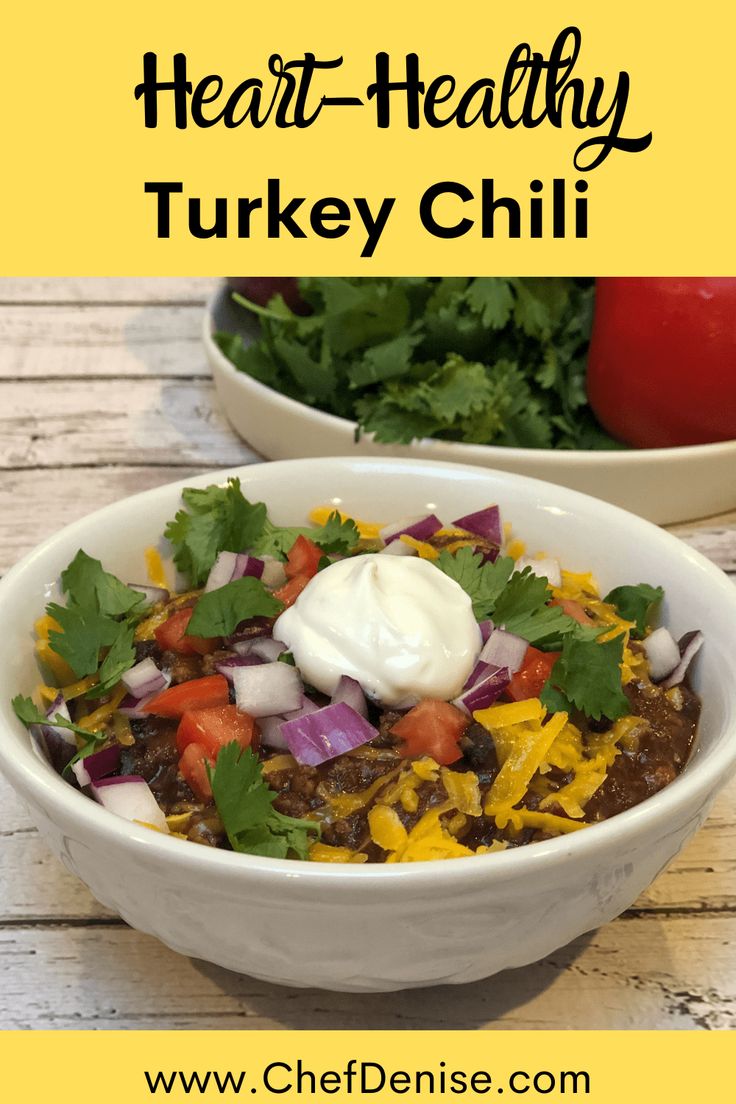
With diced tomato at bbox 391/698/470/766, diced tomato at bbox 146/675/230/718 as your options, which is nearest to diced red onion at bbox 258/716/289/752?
diced tomato at bbox 146/675/230/718

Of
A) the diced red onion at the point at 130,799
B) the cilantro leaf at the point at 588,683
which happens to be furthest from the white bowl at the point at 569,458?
the diced red onion at the point at 130,799

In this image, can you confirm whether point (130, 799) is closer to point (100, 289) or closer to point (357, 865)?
point (357, 865)

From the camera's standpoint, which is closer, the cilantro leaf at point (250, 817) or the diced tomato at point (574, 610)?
the cilantro leaf at point (250, 817)

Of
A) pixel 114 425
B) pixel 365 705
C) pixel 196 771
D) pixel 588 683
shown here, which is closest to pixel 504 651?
pixel 588 683

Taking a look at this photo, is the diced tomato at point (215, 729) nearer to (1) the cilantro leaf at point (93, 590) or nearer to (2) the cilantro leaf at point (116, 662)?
(2) the cilantro leaf at point (116, 662)

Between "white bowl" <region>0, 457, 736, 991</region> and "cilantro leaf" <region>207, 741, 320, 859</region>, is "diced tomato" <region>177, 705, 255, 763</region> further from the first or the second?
"white bowl" <region>0, 457, 736, 991</region>

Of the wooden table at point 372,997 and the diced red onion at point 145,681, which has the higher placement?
the diced red onion at point 145,681

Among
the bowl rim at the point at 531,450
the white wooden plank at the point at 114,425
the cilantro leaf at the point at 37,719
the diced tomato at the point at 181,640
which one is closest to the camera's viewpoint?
the cilantro leaf at the point at 37,719
